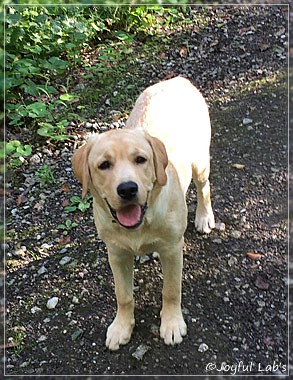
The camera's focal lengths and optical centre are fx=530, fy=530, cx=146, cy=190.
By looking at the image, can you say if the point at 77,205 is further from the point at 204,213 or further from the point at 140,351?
the point at 140,351

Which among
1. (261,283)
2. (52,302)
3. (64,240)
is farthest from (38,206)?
(261,283)

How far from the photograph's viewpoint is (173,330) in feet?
10.2

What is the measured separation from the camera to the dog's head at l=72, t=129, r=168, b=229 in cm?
249

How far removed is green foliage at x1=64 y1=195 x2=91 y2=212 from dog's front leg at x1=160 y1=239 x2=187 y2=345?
3.85 feet

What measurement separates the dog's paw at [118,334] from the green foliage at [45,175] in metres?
1.60

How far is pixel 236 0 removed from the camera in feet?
19.1

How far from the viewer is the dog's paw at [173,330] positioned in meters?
3.09

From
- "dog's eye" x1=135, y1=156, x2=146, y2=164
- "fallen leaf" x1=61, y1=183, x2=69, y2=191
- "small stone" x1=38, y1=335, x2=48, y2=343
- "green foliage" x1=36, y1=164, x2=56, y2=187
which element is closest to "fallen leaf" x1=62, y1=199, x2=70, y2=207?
"fallen leaf" x1=61, y1=183, x2=69, y2=191

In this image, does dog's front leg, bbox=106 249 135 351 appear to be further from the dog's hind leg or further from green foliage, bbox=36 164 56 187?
green foliage, bbox=36 164 56 187

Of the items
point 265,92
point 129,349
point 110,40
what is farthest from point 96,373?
point 110,40

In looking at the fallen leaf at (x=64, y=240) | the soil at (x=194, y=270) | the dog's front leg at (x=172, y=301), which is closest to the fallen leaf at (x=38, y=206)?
the soil at (x=194, y=270)

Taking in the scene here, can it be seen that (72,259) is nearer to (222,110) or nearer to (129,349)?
(129,349)

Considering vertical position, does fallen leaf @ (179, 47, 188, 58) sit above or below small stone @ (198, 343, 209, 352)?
above

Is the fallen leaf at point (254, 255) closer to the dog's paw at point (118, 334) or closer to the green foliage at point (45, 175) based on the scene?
the dog's paw at point (118, 334)
